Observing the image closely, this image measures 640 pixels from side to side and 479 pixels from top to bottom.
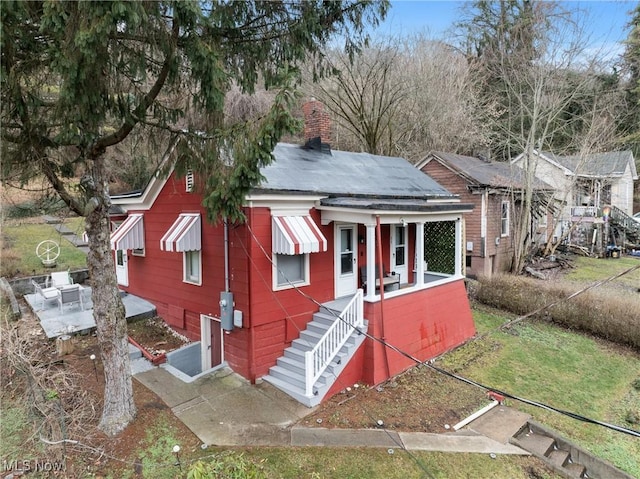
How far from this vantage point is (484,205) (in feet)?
57.8

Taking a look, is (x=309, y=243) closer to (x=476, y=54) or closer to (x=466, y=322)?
(x=466, y=322)

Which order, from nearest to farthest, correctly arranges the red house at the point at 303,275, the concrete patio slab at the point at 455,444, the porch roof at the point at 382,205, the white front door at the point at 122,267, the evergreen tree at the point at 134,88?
the evergreen tree at the point at 134,88 < the concrete patio slab at the point at 455,444 < the red house at the point at 303,275 < the porch roof at the point at 382,205 < the white front door at the point at 122,267

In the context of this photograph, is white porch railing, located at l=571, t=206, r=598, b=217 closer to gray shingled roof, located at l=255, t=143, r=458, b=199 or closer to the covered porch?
the covered porch

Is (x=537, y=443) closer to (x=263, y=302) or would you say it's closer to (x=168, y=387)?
(x=263, y=302)

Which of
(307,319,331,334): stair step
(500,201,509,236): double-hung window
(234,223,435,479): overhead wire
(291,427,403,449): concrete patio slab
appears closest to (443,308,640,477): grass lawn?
(234,223,435,479): overhead wire

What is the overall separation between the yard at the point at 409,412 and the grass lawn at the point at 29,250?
18.5ft

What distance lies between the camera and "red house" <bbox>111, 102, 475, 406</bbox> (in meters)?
8.34

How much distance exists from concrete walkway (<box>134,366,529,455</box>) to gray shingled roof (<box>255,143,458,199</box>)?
438 centimetres

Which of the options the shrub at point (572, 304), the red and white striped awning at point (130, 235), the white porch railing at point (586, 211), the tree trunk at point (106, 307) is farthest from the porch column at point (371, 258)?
the white porch railing at point (586, 211)

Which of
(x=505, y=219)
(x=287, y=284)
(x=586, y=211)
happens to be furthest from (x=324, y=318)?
(x=586, y=211)

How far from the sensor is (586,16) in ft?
52.3

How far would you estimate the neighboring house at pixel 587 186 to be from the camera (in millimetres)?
21141

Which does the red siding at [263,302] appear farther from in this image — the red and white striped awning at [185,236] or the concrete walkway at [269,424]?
the concrete walkway at [269,424]

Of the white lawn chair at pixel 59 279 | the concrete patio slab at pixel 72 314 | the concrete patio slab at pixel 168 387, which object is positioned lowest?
the concrete patio slab at pixel 168 387
